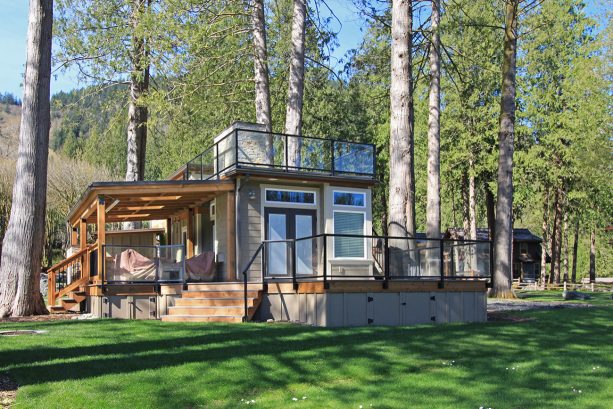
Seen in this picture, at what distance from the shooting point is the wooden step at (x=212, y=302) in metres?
15.3

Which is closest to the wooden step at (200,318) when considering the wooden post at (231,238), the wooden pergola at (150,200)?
the wooden pergola at (150,200)

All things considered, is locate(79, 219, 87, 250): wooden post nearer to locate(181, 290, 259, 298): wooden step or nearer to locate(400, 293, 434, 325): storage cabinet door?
locate(181, 290, 259, 298): wooden step

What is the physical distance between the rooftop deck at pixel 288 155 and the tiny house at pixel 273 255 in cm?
3

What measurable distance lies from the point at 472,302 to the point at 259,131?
7409 mm

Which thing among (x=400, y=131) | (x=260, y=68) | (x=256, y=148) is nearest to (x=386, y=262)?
(x=400, y=131)

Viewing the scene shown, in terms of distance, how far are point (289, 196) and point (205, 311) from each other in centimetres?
487

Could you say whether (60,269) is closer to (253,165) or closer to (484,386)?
(253,165)

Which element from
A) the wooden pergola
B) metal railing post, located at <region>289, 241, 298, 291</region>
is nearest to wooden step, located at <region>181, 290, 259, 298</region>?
metal railing post, located at <region>289, 241, 298, 291</region>

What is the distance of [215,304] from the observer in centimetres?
1552

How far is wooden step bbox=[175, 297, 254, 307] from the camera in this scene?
15.3 m

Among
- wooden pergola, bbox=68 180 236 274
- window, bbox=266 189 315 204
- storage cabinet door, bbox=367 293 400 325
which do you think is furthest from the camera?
window, bbox=266 189 315 204

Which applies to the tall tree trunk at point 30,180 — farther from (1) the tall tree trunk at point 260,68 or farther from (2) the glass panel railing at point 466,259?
(2) the glass panel railing at point 466,259

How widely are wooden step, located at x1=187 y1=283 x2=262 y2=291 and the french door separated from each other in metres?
0.48

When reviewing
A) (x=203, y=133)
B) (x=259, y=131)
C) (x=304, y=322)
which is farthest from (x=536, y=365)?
(x=203, y=133)
